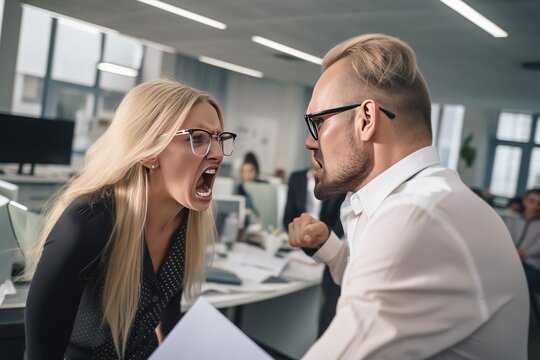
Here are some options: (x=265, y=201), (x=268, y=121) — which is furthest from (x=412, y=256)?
(x=268, y=121)

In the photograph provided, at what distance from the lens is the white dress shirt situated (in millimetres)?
733

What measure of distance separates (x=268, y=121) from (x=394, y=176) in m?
11.6

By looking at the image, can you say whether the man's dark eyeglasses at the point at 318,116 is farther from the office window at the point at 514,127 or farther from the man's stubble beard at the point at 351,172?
the office window at the point at 514,127

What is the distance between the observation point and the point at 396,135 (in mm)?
1028

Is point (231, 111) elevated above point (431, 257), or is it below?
above

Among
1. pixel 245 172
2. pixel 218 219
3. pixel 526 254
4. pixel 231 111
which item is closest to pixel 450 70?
pixel 526 254

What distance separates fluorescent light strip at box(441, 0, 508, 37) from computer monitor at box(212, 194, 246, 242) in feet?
7.39

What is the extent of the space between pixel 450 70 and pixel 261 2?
13.0 feet

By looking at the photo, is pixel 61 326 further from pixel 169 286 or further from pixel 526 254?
pixel 526 254

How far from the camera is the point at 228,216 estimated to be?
3.40 metres

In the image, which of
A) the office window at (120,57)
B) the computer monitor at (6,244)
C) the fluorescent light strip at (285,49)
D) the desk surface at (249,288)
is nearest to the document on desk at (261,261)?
the desk surface at (249,288)

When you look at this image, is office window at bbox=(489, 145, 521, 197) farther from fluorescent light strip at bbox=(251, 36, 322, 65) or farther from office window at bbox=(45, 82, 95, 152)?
office window at bbox=(45, 82, 95, 152)

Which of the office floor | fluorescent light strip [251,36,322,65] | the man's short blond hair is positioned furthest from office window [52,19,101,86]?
the man's short blond hair

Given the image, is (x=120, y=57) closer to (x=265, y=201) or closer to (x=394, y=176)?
(x=265, y=201)
